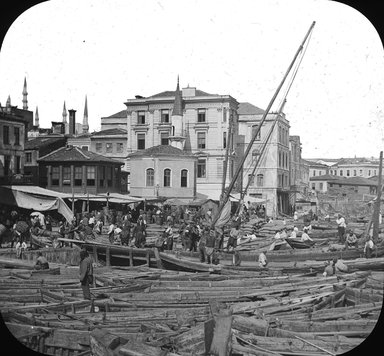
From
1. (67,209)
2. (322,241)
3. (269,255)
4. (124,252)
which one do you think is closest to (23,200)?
(67,209)

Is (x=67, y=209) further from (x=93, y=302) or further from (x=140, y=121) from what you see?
(x=93, y=302)

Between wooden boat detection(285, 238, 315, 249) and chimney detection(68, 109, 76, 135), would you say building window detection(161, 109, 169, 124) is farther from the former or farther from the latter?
wooden boat detection(285, 238, 315, 249)

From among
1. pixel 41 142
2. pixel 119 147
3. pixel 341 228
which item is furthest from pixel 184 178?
pixel 341 228

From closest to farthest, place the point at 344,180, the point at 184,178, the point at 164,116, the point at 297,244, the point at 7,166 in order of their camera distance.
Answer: the point at 7,166, the point at 164,116, the point at 184,178, the point at 297,244, the point at 344,180

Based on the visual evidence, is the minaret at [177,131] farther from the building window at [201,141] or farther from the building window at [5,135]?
the building window at [5,135]

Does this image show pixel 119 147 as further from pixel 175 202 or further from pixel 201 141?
pixel 201 141

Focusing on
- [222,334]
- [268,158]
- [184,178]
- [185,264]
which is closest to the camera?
[222,334]

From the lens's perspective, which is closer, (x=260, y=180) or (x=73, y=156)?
(x=73, y=156)

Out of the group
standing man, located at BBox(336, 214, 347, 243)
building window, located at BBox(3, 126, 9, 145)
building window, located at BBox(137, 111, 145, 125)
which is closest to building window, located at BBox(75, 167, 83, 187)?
building window, located at BBox(3, 126, 9, 145)

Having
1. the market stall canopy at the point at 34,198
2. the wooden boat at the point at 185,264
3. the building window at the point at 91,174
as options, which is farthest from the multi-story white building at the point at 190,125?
the wooden boat at the point at 185,264
